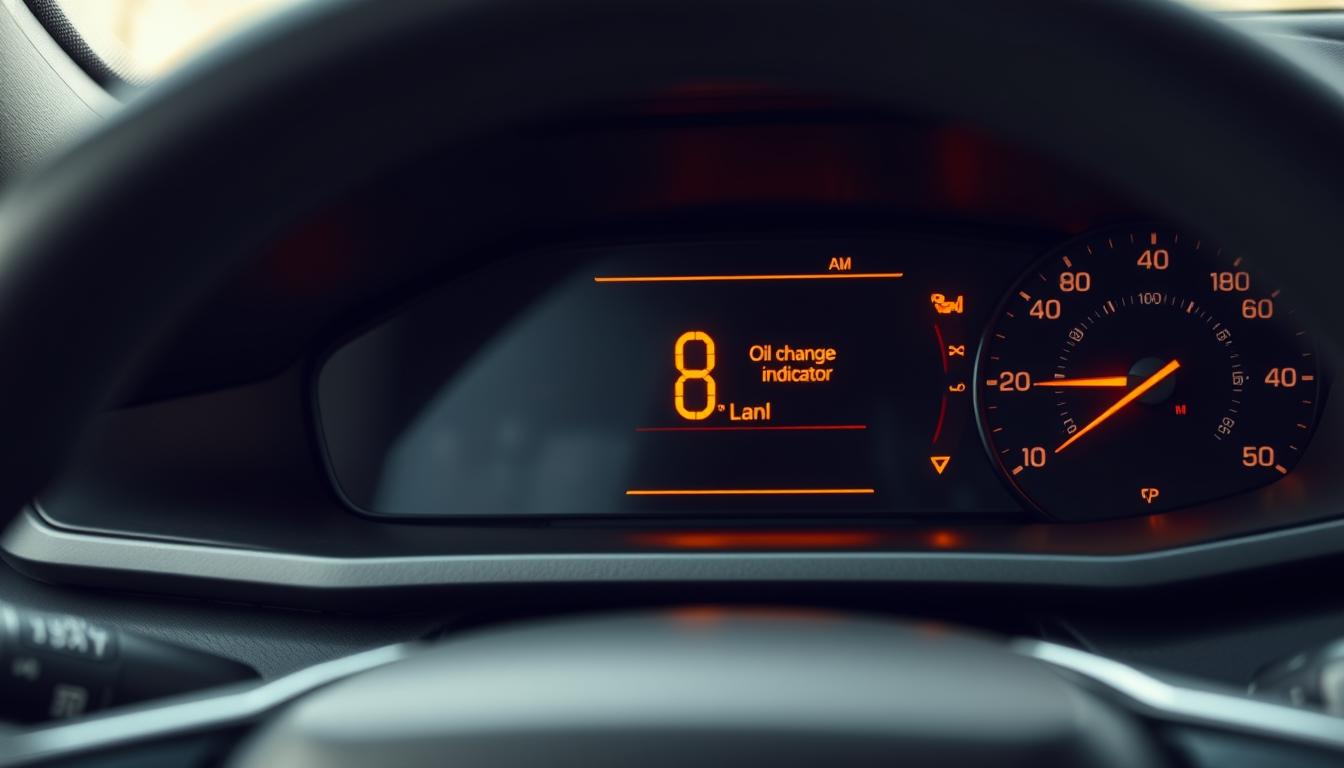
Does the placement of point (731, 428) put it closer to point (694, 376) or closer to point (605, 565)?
point (694, 376)

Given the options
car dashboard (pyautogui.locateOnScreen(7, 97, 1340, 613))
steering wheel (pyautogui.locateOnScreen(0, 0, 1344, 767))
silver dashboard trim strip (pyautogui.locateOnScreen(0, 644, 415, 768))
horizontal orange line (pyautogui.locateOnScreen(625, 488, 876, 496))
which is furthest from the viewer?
horizontal orange line (pyautogui.locateOnScreen(625, 488, 876, 496))

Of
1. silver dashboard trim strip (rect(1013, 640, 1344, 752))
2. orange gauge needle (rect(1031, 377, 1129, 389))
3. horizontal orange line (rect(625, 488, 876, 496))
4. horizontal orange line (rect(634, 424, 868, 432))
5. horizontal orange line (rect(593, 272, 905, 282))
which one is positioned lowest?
silver dashboard trim strip (rect(1013, 640, 1344, 752))

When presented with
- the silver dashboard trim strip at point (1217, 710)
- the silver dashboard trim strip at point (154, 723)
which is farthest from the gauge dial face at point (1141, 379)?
the silver dashboard trim strip at point (154, 723)

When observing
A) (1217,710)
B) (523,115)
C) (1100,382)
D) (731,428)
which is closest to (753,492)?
(731,428)

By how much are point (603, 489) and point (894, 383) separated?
1.22ft

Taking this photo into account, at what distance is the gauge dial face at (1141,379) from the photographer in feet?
5.41

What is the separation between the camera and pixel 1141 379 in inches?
66.2

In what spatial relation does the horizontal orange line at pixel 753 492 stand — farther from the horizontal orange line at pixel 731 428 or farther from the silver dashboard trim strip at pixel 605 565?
the silver dashboard trim strip at pixel 605 565

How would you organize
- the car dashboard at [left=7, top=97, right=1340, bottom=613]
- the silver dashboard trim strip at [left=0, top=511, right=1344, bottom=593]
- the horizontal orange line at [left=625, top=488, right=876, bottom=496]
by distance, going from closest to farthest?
the silver dashboard trim strip at [left=0, top=511, right=1344, bottom=593]
the car dashboard at [left=7, top=97, right=1340, bottom=613]
the horizontal orange line at [left=625, top=488, right=876, bottom=496]

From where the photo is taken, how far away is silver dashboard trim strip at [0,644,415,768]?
542mm

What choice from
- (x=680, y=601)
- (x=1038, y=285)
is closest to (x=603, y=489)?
(x=680, y=601)

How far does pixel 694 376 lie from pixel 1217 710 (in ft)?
3.78

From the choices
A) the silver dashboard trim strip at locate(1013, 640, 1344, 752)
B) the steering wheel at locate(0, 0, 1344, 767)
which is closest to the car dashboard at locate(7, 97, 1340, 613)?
the silver dashboard trim strip at locate(1013, 640, 1344, 752)

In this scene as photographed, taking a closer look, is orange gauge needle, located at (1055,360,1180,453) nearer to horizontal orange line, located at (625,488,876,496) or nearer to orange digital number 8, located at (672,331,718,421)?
horizontal orange line, located at (625,488,876,496)
